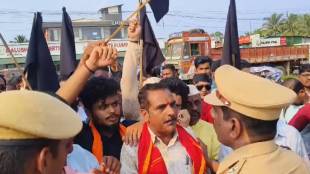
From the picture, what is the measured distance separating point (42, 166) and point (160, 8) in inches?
141

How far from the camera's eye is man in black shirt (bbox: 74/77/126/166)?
3.12 metres

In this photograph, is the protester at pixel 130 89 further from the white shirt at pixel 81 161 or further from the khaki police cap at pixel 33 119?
the khaki police cap at pixel 33 119

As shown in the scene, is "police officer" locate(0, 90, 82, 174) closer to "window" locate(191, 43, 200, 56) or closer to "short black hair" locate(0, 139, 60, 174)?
"short black hair" locate(0, 139, 60, 174)

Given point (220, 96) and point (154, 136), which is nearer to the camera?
point (220, 96)

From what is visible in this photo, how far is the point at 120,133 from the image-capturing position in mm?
3264

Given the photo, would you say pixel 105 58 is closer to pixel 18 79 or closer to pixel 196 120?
pixel 196 120

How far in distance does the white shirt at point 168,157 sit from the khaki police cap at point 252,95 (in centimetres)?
95

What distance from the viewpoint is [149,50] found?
205 inches

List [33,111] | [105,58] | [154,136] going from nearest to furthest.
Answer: [33,111]
[105,58]
[154,136]

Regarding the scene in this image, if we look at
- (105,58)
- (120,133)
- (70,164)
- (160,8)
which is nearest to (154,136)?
(120,133)

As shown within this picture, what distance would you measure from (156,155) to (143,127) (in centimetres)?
21

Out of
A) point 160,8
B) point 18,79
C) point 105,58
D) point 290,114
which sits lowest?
point 290,114

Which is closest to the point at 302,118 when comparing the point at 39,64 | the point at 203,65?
the point at 39,64

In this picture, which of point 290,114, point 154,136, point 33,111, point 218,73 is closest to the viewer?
point 33,111
